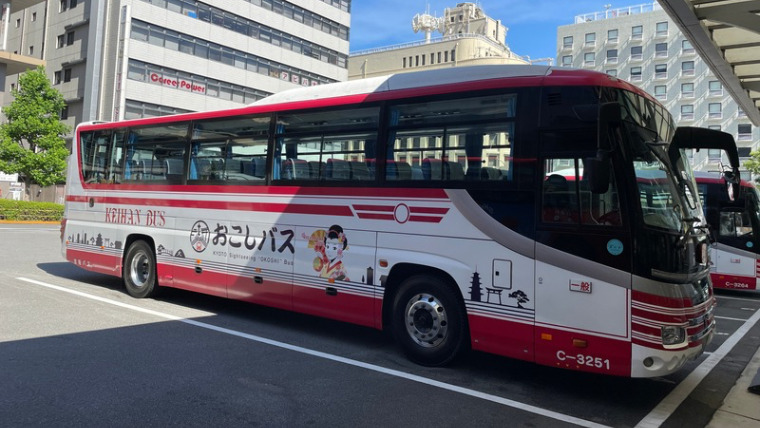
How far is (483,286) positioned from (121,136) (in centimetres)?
771

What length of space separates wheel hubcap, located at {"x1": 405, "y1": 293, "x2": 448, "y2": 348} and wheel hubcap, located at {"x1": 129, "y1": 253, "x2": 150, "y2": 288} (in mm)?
5558

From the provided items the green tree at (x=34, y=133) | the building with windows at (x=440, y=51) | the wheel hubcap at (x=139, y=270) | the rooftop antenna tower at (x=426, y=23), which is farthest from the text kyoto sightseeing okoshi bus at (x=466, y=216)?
the rooftop antenna tower at (x=426, y=23)

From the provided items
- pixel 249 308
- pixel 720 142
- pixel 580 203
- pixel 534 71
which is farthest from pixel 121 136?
pixel 720 142

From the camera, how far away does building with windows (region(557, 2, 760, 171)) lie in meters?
70.4

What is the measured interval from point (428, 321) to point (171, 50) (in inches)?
1626

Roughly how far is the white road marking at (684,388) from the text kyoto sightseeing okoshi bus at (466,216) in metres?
0.43

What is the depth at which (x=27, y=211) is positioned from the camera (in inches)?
1235

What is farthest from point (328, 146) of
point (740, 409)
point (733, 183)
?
point (740, 409)

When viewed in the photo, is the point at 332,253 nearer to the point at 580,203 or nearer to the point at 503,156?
the point at 503,156

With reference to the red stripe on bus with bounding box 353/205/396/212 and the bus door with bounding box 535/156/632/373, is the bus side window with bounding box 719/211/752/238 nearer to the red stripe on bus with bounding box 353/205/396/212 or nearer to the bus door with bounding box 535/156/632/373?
the bus door with bounding box 535/156/632/373

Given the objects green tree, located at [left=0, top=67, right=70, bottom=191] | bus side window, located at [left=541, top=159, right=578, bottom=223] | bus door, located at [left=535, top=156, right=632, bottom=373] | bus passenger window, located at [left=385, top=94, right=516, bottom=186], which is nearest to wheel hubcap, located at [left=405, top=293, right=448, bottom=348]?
bus door, located at [left=535, top=156, right=632, bottom=373]

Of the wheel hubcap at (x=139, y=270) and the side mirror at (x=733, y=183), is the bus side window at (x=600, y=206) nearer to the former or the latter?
the side mirror at (x=733, y=183)

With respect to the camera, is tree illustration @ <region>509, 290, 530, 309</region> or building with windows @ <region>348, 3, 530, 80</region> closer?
tree illustration @ <region>509, 290, 530, 309</region>

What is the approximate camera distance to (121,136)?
10.4 m
